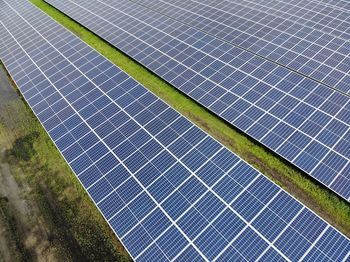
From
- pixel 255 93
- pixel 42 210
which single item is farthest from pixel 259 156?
pixel 42 210

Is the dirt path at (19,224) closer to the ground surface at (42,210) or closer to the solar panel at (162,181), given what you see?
the ground surface at (42,210)

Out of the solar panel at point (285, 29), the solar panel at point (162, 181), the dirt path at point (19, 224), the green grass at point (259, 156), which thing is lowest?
the dirt path at point (19, 224)

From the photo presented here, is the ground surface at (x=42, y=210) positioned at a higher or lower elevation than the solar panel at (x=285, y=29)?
lower

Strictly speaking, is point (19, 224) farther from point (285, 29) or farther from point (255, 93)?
point (285, 29)

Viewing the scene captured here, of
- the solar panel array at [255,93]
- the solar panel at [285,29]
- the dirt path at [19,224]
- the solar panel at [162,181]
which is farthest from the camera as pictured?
the solar panel at [285,29]

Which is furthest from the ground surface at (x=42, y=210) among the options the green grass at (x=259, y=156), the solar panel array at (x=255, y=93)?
the solar panel array at (x=255, y=93)

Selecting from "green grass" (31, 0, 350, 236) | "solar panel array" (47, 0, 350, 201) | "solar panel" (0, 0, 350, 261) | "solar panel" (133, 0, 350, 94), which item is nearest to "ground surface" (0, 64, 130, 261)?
"solar panel" (0, 0, 350, 261)
